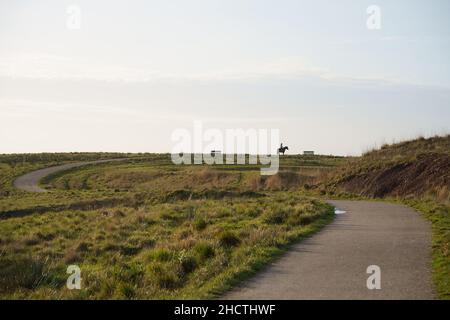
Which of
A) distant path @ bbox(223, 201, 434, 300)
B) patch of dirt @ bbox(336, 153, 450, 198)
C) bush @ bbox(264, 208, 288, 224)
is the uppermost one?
patch of dirt @ bbox(336, 153, 450, 198)

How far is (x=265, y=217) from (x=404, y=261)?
847 cm

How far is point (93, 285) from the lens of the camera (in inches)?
516

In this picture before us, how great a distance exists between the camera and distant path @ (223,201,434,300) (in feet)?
33.9

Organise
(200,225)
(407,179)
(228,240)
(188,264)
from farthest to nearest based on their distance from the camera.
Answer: (407,179) → (200,225) → (228,240) → (188,264)

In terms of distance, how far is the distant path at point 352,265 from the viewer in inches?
407

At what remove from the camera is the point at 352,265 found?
12766 mm

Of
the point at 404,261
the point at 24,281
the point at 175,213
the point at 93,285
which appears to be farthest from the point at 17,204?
the point at 404,261

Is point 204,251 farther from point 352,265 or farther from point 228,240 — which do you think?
point 352,265

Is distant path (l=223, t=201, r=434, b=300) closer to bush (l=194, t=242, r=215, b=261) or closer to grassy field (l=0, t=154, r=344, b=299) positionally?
grassy field (l=0, t=154, r=344, b=299)

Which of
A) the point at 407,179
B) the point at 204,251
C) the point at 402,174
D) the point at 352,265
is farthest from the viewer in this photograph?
the point at 402,174

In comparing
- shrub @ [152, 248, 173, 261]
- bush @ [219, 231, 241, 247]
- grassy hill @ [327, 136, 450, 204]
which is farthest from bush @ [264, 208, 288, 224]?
grassy hill @ [327, 136, 450, 204]

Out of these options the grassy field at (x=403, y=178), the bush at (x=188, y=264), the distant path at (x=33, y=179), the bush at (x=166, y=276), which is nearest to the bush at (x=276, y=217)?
the grassy field at (x=403, y=178)

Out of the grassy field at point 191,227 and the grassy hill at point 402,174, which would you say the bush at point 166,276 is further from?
the grassy hill at point 402,174

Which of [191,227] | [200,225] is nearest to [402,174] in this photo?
[200,225]
